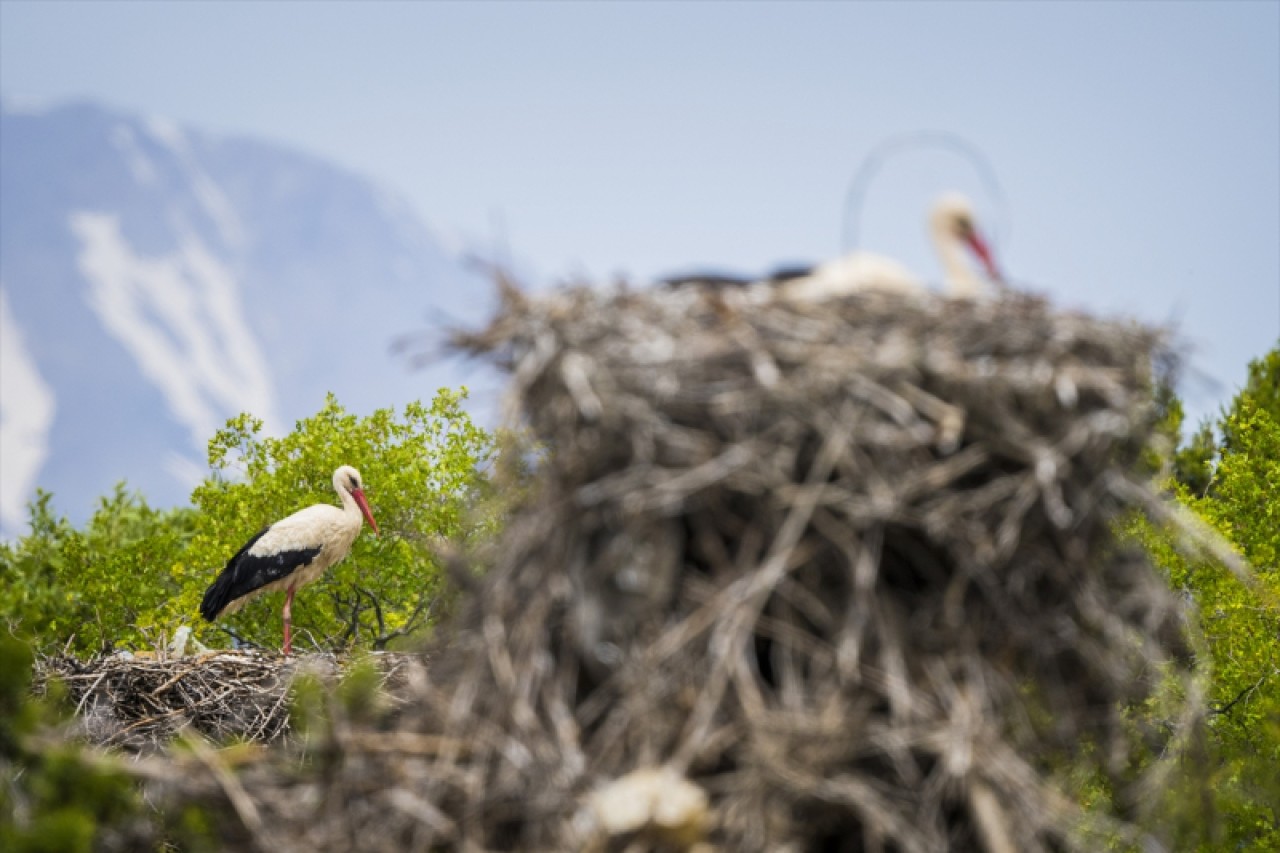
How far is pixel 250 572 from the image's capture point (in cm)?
1455

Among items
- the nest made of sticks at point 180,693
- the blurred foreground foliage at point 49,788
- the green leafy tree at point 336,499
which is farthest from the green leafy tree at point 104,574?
the blurred foreground foliage at point 49,788

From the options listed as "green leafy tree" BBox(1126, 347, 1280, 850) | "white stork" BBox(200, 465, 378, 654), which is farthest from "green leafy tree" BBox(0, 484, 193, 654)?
"green leafy tree" BBox(1126, 347, 1280, 850)

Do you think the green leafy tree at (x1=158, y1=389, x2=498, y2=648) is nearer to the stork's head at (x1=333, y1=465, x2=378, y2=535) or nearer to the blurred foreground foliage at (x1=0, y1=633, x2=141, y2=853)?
the stork's head at (x1=333, y1=465, x2=378, y2=535)

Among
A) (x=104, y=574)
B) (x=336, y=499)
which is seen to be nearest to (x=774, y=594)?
(x=336, y=499)

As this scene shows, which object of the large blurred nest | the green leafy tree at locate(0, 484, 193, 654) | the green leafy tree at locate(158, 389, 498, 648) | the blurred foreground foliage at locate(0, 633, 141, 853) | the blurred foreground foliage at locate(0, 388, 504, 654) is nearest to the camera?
the large blurred nest

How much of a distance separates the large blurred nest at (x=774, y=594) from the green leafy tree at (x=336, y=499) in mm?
12514

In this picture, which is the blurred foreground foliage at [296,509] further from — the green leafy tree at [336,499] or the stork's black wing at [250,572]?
the stork's black wing at [250,572]

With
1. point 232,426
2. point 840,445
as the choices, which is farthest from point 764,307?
point 232,426

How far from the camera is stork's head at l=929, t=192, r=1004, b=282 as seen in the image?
7723 millimetres

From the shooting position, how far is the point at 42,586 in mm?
10984

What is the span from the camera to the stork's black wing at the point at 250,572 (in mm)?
14539

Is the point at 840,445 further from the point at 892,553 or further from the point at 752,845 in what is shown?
the point at 752,845

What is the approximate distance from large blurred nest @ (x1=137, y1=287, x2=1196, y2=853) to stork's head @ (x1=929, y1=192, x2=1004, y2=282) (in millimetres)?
1562

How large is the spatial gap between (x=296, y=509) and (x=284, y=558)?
5.86 metres
